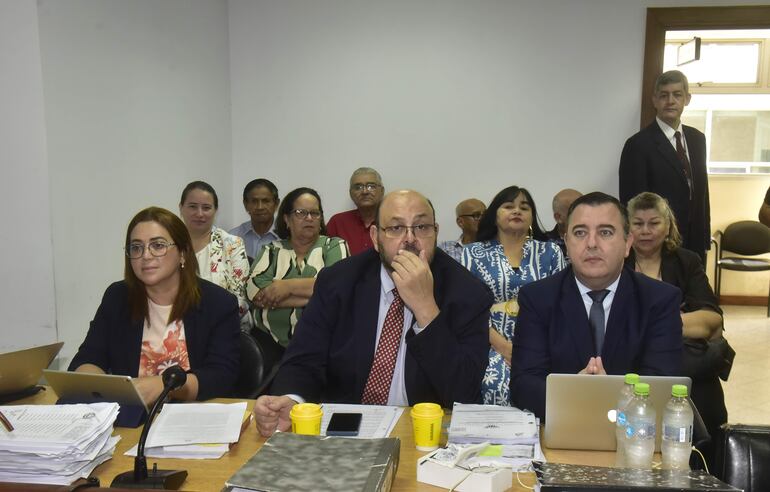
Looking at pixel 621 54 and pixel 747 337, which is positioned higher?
pixel 621 54

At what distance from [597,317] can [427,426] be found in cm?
82

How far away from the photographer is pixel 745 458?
4.57 ft

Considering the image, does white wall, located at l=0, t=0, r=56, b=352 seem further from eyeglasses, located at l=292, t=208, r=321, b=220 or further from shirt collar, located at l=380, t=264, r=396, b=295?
shirt collar, located at l=380, t=264, r=396, b=295

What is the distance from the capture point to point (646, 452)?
54.1 inches

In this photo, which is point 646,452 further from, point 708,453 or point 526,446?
point 708,453

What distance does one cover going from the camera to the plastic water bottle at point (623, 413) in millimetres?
1396

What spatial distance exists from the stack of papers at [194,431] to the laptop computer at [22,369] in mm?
469

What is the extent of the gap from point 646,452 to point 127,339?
5.70ft

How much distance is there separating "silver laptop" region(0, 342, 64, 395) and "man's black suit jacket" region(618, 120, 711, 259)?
3594 millimetres

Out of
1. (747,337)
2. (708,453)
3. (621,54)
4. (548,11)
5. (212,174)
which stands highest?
(548,11)

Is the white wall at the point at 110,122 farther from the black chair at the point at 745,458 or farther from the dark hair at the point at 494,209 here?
the black chair at the point at 745,458

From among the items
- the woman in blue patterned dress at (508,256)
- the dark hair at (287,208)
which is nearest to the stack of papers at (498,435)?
the woman in blue patterned dress at (508,256)

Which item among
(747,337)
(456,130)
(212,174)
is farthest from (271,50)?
(747,337)

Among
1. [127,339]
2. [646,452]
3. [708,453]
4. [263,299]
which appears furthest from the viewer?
[263,299]
